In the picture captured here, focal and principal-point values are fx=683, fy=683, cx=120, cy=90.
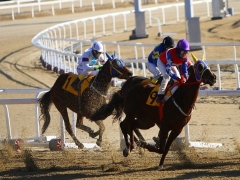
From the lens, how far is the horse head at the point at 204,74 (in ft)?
23.2

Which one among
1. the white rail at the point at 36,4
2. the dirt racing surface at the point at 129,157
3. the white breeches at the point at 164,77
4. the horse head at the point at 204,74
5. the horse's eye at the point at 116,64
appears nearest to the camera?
the horse head at the point at 204,74

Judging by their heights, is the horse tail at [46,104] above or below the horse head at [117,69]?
below

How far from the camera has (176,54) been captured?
25.3 ft

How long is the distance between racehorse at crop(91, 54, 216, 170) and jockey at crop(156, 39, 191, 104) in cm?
13

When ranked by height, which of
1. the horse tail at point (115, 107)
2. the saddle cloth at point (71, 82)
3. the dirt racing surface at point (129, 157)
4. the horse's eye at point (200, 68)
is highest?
the horse's eye at point (200, 68)

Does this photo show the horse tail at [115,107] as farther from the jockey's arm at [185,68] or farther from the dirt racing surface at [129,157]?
the jockey's arm at [185,68]

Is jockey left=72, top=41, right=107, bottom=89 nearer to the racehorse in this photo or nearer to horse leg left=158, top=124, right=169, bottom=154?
the racehorse

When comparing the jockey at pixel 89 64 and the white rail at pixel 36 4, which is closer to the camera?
the jockey at pixel 89 64

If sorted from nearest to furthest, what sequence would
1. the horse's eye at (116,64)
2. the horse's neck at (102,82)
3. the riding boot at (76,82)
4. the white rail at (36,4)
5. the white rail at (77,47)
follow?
1. the horse's eye at (116,64)
2. the horse's neck at (102,82)
3. the riding boot at (76,82)
4. the white rail at (77,47)
5. the white rail at (36,4)

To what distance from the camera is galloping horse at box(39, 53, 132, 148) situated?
29.6ft

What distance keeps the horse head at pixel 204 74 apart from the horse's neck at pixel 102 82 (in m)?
2.21

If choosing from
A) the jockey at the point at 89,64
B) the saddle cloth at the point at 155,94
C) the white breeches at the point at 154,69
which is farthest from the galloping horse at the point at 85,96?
the saddle cloth at the point at 155,94

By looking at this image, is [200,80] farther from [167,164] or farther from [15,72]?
[15,72]

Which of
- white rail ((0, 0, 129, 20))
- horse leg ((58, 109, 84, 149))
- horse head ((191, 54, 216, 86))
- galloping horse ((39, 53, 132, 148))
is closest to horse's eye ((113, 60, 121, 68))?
galloping horse ((39, 53, 132, 148))
